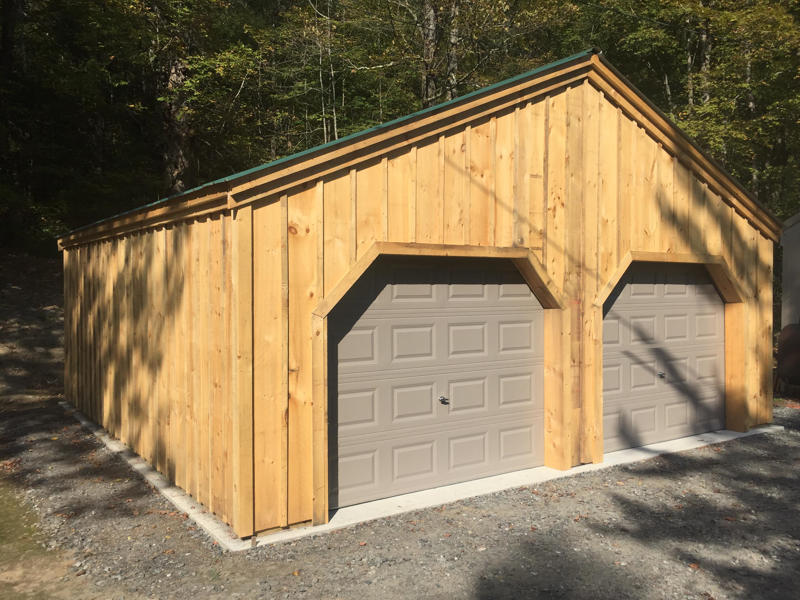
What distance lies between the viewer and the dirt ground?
4.48 meters

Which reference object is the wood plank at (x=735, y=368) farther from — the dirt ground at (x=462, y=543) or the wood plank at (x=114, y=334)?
the wood plank at (x=114, y=334)

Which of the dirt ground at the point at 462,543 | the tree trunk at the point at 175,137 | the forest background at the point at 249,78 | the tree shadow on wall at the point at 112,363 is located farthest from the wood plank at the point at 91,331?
the forest background at the point at 249,78

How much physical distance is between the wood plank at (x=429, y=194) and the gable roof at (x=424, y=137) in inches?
6.4

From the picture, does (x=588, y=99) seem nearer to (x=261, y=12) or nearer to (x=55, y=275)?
(x=55, y=275)

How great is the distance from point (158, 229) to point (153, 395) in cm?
181

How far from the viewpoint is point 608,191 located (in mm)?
7812

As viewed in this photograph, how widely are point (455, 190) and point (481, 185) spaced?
0.35 m

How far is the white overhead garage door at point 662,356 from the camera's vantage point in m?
8.16

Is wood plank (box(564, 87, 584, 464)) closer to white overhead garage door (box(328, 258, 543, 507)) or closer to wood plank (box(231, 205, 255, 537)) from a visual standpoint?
white overhead garage door (box(328, 258, 543, 507))

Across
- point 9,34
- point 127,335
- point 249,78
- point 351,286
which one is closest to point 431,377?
point 351,286

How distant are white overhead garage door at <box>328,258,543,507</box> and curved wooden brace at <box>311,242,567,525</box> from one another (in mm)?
137

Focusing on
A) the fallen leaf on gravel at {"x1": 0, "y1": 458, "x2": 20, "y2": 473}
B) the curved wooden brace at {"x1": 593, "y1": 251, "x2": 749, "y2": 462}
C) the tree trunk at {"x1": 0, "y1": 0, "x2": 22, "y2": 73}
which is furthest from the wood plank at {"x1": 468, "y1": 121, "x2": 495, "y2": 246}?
the tree trunk at {"x1": 0, "y1": 0, "x2": 22, "y2": 73}

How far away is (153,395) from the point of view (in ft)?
23.5

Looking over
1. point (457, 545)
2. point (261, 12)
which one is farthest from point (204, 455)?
point (261, 12)
